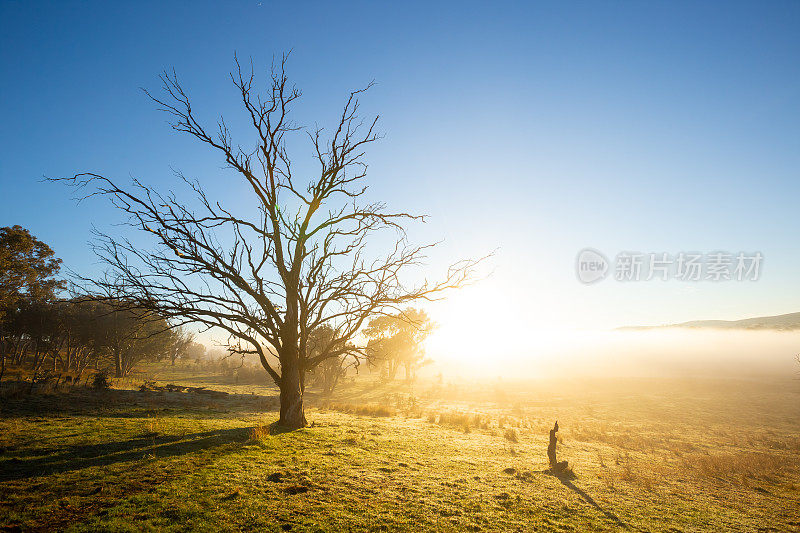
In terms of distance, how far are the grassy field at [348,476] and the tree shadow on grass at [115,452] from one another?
43mm

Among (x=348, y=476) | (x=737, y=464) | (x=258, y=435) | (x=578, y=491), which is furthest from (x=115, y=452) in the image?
(x=737, y=464)

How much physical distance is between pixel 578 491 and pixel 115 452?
1297 cm

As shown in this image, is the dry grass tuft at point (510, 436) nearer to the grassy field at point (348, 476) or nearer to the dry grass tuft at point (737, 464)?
the grassy field at point (348, 476)

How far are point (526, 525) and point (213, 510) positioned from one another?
633 cm

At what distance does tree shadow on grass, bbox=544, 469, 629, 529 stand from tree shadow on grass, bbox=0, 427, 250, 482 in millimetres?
10545

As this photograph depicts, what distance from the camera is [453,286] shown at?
1468cm

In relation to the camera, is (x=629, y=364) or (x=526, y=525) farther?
(x=629, y=364)

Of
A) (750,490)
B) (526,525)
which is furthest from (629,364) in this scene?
(526,525)

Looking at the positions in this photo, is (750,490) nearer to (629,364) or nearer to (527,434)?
(527,434)

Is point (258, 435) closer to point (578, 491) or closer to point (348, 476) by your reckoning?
point (348, 476)

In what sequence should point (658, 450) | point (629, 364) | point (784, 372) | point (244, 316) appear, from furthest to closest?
point (629, 364), point (784, 372), point (658, 450), point (244, 316)

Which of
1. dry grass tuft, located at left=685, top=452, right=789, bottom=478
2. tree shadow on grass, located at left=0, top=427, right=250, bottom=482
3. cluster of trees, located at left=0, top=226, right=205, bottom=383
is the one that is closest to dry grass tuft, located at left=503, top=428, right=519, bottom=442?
dry grass tuft, located at left=685, top=452, right=789, bottom=478

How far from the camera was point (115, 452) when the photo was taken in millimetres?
8750

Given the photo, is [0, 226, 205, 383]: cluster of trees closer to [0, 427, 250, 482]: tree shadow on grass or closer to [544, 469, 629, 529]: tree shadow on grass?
[0, 427, 250, 482]: tree shadow on grass
